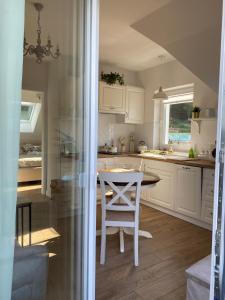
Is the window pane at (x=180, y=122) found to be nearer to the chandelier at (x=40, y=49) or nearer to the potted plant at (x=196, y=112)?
the potted plant at (x=196, y=112)

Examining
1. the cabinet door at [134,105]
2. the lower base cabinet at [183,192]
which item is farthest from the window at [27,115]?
the cabinet door at [134,105]

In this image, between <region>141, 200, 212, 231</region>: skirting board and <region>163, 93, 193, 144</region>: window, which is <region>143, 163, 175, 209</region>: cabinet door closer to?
<region>141, 200, 212, 231</region>: skirting board

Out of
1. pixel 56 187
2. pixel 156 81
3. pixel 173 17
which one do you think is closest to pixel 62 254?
pixel 56 187

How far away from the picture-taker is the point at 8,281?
33.5 inches

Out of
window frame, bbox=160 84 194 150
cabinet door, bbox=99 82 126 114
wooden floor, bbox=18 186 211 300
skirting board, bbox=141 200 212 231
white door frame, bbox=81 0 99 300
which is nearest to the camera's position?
white door frame, bbox=81 0 99 300

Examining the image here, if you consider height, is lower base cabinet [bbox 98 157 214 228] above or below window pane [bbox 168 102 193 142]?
below

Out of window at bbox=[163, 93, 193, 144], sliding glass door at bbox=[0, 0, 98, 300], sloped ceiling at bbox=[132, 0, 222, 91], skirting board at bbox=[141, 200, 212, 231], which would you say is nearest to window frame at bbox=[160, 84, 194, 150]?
window at bbox=[163, 93, 193, 144]

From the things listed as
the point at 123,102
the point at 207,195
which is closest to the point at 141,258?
the point at 207,195

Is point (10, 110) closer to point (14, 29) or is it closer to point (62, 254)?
point (14, 29)

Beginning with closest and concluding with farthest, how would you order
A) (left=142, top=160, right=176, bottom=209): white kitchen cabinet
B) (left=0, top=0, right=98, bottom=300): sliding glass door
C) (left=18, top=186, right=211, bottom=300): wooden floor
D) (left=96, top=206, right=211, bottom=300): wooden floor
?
(left=0, top=0, right=98, bottom=300): sliding glass door, (left=18, top=186, right=211, bottom=300): wooden floor, (left=96, top=206, right=211, bottom=300): wooden floor, (left=142, top=160, right=176, bottom=209): white kitchen cabinet

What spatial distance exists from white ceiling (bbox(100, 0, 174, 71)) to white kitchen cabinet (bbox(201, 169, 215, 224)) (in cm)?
203

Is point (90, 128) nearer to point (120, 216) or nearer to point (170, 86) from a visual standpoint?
point (120, 216)

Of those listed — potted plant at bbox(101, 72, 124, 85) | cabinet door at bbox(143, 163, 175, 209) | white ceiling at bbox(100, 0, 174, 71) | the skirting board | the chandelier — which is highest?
white ceiling at bbox(100, 0, 174, 71)

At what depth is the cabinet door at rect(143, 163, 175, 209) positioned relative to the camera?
361 centimetres
